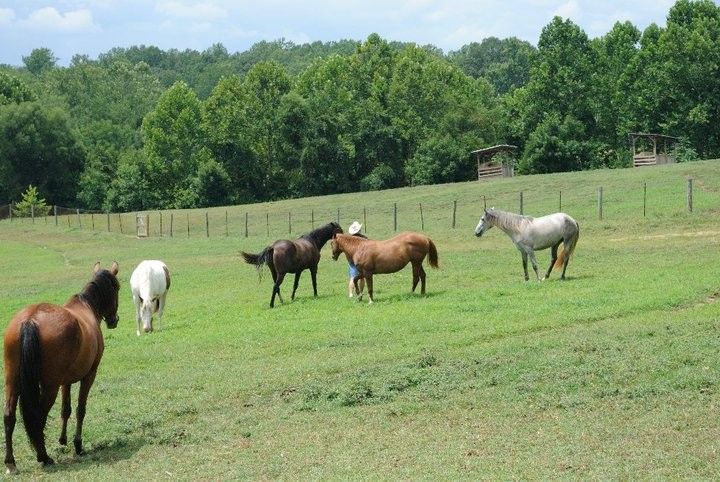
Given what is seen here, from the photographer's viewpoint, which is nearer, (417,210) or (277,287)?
(277,287)

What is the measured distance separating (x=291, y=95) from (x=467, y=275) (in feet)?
208

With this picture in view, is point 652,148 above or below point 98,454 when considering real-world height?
above

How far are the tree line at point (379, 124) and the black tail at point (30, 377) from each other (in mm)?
68776

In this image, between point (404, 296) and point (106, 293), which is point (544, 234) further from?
point (106, 293)

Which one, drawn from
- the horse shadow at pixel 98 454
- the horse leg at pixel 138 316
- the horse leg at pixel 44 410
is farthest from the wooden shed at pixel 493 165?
the horse leg at pixel 44 410

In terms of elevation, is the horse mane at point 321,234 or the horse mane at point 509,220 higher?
the horse mane at point 509,220

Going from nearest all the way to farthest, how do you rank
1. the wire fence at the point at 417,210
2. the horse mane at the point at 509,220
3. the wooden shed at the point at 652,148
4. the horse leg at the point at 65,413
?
the horse leg at the point at 65,413 < the horse mane at the point at 509,220 < the wire fence at the point at 417,210 < the wooden shed at the point at 652,148

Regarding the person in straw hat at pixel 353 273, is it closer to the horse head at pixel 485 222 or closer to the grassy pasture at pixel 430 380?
the grassy pasture at pixel 430 380

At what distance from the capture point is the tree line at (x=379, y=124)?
3108 inches

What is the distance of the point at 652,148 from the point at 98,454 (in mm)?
69119

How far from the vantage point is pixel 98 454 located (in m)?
A: 11.4

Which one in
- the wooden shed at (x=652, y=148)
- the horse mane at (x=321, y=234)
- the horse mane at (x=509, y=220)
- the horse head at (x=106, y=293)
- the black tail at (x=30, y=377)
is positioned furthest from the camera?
the wooden shed at (x=652, y=148)

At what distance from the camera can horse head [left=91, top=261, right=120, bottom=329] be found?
12.5 m

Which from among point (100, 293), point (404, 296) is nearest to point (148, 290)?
point (404, 296)
